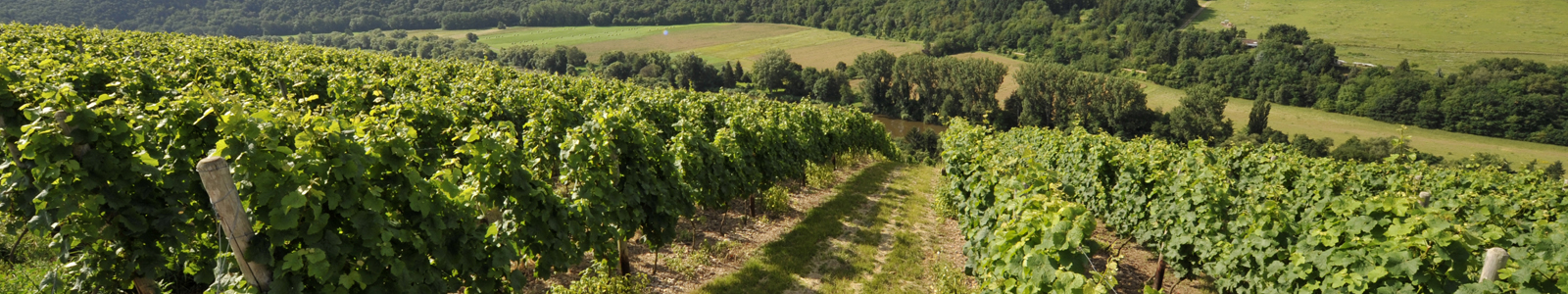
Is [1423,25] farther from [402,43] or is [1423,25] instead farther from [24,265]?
[402,43]

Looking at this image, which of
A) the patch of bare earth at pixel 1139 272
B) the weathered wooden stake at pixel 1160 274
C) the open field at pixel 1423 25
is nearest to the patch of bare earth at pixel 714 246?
the patch of bare earth at pixel 1139 272

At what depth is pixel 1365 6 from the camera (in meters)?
93.2

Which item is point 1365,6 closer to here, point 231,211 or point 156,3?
point 231,211

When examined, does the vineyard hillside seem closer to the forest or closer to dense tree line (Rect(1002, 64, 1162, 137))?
dense tree line (Rect(1002, 64, 1162, 137))

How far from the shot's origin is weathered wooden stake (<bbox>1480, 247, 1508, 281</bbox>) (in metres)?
3.79

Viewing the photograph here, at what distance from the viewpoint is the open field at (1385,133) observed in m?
47.2

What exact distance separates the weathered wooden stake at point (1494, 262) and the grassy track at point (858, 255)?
177 inches

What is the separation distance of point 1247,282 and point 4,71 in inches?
404

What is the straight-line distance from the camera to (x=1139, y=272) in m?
9.46

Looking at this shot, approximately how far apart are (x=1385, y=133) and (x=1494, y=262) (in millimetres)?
64591

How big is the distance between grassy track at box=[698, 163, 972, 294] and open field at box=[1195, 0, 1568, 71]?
84.8m

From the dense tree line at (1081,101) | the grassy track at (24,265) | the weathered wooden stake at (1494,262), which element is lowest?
the dense tree line at (1081,101)

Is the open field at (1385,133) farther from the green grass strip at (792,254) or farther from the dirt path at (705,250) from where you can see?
the dirt path at (705,250)

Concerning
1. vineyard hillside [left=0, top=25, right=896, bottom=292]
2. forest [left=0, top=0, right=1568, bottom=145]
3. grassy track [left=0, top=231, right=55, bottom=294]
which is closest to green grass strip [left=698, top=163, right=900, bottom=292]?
vineyard hillside [left=0, top=25, right=896, bottom=292]
